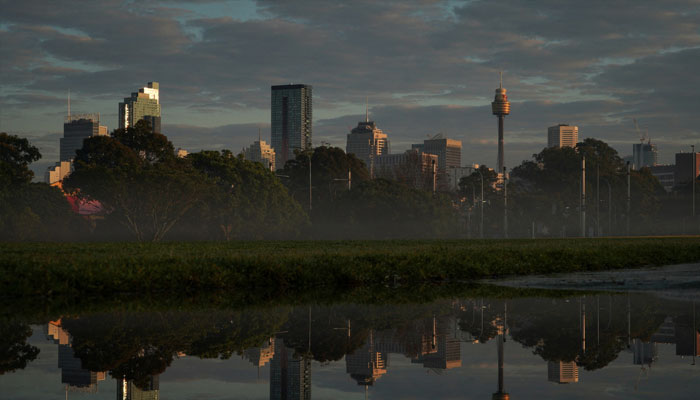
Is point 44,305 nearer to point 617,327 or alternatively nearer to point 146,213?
point 617,327

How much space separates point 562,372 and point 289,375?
3.07 m

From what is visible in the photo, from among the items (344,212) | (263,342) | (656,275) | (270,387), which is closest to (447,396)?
(270,387)

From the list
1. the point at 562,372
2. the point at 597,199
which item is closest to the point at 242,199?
the point at 597,199

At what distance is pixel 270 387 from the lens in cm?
907

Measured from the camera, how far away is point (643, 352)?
11219 mm

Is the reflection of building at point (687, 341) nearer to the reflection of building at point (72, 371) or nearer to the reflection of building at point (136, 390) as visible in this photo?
the reflection of building at point (136, 390)

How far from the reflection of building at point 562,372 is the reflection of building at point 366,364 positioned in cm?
188

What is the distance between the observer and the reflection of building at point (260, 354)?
10578 mm

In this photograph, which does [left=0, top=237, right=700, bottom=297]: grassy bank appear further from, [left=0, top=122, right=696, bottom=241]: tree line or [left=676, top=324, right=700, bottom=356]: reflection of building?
[left=0, top=122, right=696, bottom=241]: tree line

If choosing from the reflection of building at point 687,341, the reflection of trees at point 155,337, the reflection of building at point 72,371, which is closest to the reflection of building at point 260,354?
the reflection of trees at point 155,337

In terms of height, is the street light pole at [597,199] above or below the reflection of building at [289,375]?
above

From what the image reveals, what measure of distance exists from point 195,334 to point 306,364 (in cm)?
283

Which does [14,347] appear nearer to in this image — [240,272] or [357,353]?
[357,353]

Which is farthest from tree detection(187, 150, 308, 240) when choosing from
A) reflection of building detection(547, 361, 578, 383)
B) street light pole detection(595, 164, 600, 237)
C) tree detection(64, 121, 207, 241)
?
reflection of building detection(547, 361, 578, 383)
